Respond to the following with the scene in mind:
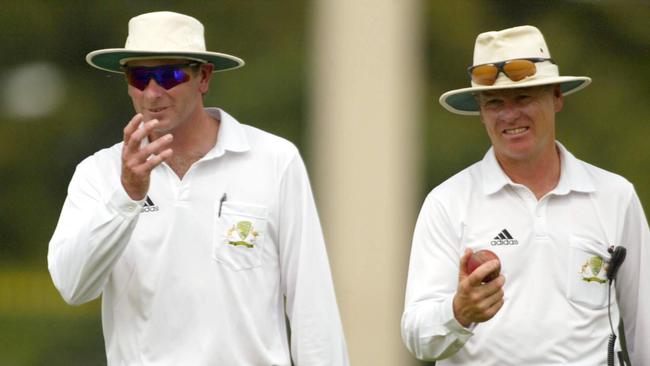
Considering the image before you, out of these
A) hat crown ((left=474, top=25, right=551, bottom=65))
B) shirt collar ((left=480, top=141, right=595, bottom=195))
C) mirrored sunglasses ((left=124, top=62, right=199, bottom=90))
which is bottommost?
shirt collar ((left=480, top=141, right=595, bottom=195))

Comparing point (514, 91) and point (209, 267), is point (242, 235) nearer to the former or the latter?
point (209, 267)

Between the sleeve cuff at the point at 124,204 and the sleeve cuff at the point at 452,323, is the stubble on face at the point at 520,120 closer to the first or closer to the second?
the sleeve cuff at the point at 452,323

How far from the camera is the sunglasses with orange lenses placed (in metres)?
4.82

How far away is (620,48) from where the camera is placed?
6.91 m

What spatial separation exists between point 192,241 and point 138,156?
0.39m

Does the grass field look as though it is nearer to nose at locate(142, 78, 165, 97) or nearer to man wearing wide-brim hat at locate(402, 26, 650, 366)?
nose at locate(142, 78, 165, 97)

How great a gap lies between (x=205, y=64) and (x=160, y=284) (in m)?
0.74

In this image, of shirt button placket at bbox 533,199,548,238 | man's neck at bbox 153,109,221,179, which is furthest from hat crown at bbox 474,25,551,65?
man's neck at bbox 153,109,221,179

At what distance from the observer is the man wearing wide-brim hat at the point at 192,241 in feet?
15.1

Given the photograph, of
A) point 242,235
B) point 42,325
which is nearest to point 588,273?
point 242,235

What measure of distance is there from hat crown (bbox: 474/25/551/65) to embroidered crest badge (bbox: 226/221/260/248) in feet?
2.99

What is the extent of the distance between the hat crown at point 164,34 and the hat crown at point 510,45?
0.90 meters

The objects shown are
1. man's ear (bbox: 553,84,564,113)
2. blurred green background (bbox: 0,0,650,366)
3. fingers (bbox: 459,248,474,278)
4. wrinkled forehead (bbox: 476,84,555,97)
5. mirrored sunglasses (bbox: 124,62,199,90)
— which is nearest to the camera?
fingers (bbox: 459,248,474,278)

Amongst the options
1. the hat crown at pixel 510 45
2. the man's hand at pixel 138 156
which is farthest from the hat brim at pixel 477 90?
the man's hand at pixel 138 156
